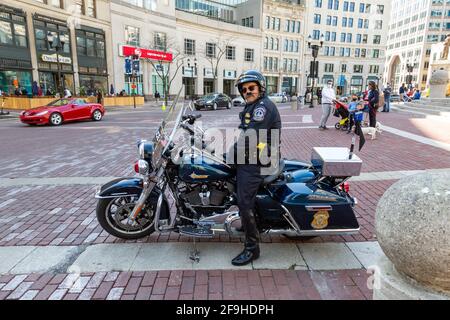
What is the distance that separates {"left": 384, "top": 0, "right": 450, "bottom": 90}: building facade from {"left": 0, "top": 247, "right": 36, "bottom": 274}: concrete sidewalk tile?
100 meters

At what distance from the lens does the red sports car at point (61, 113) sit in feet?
48.1

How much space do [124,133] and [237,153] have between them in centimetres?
1051

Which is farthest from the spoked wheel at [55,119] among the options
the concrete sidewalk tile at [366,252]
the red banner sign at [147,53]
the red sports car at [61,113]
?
the red banner sign at [147,53]

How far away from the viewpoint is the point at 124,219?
3797 millimetres

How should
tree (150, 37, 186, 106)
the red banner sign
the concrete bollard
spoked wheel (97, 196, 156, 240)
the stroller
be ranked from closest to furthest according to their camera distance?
the concrete bollard < spoked wheel (97, 196, 156, 240) < the stroller < the red banner sign < tree (150, 37, 186, 106)

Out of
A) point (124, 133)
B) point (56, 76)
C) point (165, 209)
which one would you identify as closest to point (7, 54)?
point (56, 76)

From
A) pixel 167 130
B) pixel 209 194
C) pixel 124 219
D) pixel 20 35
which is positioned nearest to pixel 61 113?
pixel 124 219

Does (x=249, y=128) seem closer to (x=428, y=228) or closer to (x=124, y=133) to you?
(x=428, y=228)

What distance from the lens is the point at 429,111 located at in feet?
57.2

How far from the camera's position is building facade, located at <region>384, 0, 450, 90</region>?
95.9 m

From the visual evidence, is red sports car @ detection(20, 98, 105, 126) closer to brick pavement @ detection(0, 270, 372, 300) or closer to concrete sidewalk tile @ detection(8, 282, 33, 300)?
brick pavement @ detection(0, 270, 372, 300)

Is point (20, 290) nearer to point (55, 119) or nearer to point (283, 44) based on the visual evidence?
point (55, 119)

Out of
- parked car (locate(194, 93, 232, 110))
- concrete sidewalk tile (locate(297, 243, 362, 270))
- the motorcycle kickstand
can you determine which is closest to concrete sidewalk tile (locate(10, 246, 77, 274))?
the motorcycle kickstand

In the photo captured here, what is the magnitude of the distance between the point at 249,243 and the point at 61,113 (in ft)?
50.0
